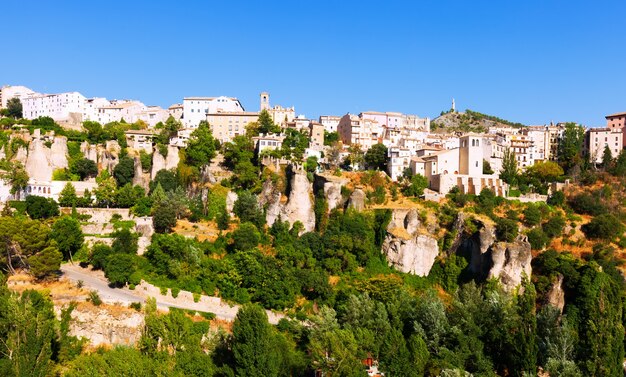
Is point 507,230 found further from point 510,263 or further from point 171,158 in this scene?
point 171,158

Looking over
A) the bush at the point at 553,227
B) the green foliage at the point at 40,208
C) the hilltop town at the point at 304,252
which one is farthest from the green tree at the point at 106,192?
the bush at the point at 553,227

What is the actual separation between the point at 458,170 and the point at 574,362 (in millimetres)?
27749

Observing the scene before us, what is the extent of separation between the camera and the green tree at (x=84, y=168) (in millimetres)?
50469

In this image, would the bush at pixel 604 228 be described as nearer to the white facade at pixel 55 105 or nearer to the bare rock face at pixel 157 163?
the bare rock face at pixel 157 163

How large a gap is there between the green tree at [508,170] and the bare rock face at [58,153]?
125ft

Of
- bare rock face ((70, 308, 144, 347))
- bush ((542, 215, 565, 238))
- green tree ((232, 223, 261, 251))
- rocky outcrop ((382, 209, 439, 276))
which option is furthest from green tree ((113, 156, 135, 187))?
bush ((542, 215, 565, 238))

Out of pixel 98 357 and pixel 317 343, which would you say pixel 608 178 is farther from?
pixel 98 357

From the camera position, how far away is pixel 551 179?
53875 millimetres

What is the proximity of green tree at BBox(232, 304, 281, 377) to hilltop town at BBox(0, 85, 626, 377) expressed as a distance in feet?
A: 0.32

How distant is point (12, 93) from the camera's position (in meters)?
79.9

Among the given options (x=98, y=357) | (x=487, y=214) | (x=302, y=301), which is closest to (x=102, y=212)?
(x=302, y=301)

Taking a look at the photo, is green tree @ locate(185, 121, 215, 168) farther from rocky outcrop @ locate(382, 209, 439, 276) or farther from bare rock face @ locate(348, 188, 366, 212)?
rocky outcrop @ locate(382, 209, 439, 276)

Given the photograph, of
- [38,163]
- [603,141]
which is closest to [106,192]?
[38,163]

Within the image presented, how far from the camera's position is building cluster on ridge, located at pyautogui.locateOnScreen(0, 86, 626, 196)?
2045 inches
